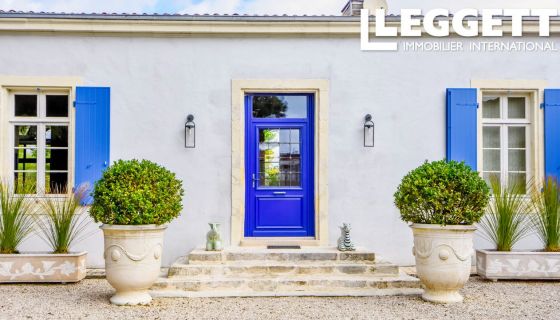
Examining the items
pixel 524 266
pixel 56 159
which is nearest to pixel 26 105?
pixel 56 159

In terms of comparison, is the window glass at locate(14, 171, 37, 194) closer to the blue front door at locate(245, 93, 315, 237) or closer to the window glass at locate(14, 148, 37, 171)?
the window glass at locate(14, 148, 37, 171)

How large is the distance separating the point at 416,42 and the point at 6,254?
19.4 feet

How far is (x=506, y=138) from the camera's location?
305 inches

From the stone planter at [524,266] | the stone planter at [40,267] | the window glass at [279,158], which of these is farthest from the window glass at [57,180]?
the stone planter at [524,266]

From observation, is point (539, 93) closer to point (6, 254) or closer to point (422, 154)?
point (422, 154)

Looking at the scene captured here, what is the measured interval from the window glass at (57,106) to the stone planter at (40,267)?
6.73ft

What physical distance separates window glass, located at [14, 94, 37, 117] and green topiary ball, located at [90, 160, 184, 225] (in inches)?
105

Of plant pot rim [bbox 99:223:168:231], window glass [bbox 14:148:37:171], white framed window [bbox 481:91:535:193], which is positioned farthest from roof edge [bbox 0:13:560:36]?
plant pot rim [bbox 99:223:168:231]

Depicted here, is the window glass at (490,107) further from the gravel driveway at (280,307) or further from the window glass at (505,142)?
the gravel driveway at (280,307)

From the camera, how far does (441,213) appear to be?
547 centimetres

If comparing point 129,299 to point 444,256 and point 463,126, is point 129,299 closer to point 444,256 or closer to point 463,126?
point 444,256

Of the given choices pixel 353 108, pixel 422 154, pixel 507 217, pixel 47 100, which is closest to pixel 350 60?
pixel 353 108

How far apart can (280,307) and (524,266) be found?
318 cm

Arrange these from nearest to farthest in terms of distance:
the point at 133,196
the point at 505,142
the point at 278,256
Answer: the point at 133,196, the point at 278,256, the point at 505,142
